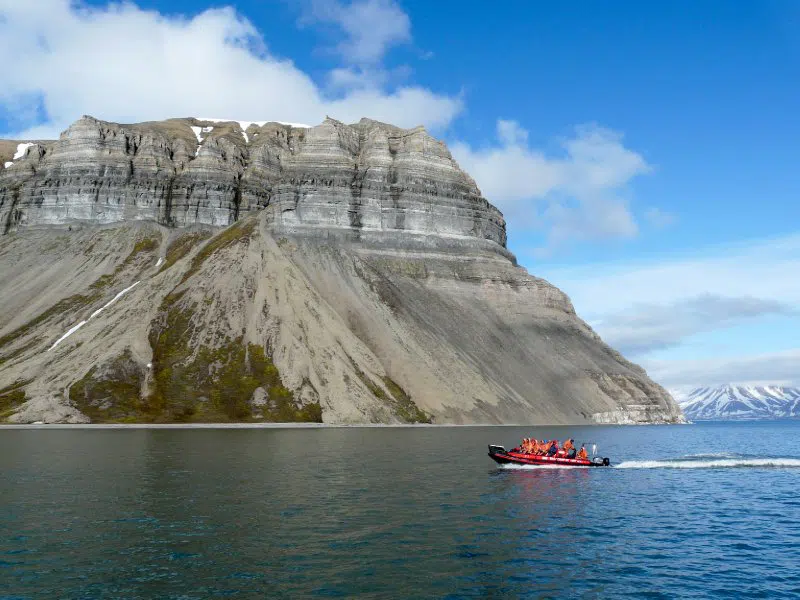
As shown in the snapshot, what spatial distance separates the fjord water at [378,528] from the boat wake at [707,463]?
5.18 ft

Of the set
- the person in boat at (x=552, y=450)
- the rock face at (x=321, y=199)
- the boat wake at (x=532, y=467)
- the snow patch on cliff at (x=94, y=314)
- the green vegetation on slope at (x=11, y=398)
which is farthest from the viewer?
the rock face at (x=321, y=199)

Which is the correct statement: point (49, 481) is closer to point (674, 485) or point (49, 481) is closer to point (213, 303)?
point (674, 485)

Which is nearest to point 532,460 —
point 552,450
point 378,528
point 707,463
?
point 552,450

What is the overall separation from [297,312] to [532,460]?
3353 inches

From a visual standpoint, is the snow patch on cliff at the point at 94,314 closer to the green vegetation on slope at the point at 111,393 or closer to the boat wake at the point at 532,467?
the green vegetation on slope at the point at 111,393

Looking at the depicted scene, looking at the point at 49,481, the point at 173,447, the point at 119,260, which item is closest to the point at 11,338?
the point at 119,260

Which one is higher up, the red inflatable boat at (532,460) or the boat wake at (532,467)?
the red inflatable boat at (532,460)

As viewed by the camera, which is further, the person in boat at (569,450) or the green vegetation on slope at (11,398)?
the green vegetation on slope at (11,398)

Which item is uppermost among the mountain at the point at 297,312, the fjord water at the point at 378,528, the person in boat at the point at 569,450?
the mountain at the point at 297,312

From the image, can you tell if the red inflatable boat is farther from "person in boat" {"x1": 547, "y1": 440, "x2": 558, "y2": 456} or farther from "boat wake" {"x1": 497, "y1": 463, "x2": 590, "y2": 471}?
"person in boat" {"x1": 547, "y1": 440, "x2": 558, "y2": 456}

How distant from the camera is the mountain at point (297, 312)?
13000cm

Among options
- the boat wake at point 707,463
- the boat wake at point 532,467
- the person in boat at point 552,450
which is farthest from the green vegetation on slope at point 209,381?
the boat wake at point 707,463

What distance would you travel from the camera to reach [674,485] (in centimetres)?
6112

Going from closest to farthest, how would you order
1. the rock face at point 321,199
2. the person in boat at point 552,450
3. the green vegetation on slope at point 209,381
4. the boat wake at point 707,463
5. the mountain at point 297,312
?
the person in boat at point 552,450
the boat wake at point 707,463
the green vegetation on slope at point 209,381
the mountain at point 297,312
the rock face at point 321,199
